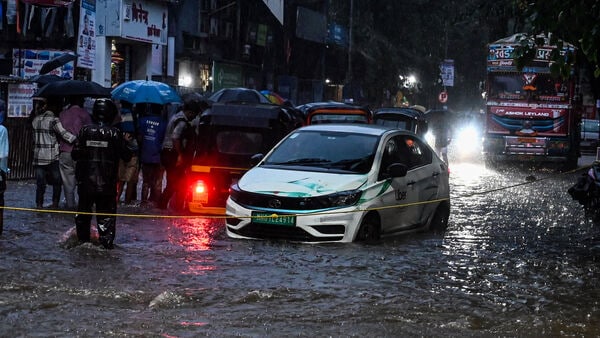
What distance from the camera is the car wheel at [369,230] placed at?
11758 mm

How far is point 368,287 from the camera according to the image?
9320 mm

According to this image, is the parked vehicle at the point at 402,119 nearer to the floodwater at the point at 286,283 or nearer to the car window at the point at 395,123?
the car window at the point at 395,123

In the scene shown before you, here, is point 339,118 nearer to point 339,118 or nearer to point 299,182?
point 339,118

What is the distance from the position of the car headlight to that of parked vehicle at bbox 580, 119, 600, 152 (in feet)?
112

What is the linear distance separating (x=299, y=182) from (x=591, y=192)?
20.0ft

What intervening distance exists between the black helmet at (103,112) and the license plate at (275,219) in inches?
80.0

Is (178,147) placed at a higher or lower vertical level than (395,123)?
lower

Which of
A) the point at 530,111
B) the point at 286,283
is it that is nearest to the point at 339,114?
the point at 286,283

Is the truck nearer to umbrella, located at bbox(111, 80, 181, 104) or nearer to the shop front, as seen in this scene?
the shop front

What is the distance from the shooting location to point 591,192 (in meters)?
15.8

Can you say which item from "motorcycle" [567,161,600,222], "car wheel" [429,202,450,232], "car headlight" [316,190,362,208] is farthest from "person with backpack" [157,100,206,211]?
"motorcycle" [567,161,600,222]

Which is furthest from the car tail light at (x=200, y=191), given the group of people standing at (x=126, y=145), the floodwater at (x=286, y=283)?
the group of people standing at (x=126, y=145)

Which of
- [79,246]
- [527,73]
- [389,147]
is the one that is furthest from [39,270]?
[527,73]

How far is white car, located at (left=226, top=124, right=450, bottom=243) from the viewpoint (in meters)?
11.6
